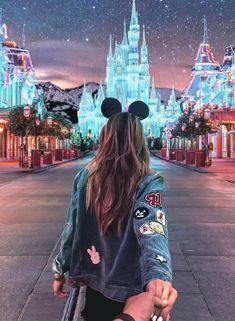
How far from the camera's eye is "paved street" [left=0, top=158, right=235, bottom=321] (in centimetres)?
552

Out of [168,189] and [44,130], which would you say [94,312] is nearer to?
[168,189]

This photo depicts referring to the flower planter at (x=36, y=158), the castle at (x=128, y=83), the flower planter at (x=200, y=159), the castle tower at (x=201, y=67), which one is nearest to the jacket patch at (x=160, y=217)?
the flower planter at (x=36, y=158)

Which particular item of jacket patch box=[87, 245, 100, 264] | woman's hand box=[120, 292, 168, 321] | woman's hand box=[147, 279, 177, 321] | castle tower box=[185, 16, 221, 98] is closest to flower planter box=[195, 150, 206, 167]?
jacket patch box=[87, 245, 100, 264]

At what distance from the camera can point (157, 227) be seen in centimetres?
254

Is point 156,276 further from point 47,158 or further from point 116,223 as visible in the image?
point 47,158

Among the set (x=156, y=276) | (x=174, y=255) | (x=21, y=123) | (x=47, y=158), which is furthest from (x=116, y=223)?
(x=47, y=158)

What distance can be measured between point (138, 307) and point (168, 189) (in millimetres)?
18839

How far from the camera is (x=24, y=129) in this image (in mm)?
43469

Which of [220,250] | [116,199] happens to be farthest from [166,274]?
[220,250]

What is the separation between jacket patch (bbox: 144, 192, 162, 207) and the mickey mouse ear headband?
1.55 feet

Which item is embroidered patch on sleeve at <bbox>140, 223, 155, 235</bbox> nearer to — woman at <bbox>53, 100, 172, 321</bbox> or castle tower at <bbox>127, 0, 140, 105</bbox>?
Answer: woman at <bbox>53, 100, 172, 321</bbox>

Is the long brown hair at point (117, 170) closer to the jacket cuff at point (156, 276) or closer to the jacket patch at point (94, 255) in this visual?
the jacket patch at point (94, 255)

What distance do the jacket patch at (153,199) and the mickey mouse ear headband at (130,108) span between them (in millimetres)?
473

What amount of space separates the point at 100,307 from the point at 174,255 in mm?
5398
